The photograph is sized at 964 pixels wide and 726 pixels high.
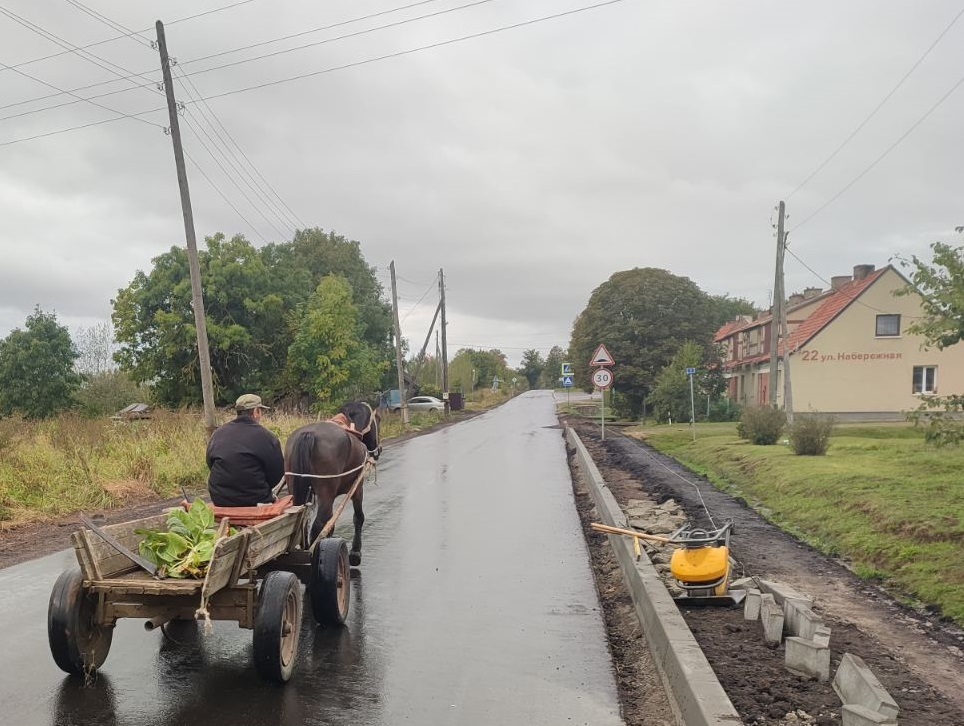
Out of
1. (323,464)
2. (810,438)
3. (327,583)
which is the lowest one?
(327,583)

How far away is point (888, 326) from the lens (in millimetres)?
41438

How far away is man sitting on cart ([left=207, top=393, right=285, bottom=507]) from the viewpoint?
625 centimetres

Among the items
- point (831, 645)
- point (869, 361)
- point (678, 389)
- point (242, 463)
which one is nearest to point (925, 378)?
point (869, 361)

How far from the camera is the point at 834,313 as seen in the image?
41.4m

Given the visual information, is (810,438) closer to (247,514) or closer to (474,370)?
(247,514)

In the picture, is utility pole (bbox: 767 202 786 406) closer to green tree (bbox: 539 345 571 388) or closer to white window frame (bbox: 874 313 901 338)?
white window frame (bbox: 874 313 901 338)

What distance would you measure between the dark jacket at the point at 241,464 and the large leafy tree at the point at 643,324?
142ft

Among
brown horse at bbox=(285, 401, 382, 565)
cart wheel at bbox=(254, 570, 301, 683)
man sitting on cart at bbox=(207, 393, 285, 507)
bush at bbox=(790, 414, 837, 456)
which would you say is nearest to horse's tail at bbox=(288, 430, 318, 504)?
brown horse at bbox=(285, 401, 382, 565)

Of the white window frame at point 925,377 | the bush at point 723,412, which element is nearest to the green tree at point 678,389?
the bush at point 723,412

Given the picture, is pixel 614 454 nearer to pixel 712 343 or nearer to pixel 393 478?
pixel 393 478

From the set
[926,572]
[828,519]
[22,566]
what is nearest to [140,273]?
[22,566]

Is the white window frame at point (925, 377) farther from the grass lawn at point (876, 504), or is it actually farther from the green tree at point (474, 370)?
the green tree at point (474, 370)

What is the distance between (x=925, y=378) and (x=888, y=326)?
334cm

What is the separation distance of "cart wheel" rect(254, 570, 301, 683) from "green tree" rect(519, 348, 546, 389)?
188 meters
